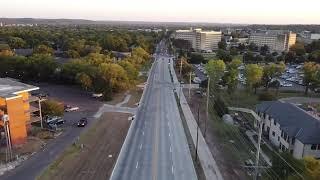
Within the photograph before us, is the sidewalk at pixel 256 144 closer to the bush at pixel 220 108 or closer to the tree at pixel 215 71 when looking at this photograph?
the bush at pixel 220 108

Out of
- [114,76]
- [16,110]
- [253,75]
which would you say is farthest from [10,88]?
[253,75]

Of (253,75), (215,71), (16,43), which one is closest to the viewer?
(253,75)

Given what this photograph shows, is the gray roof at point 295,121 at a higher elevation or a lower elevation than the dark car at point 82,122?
higher

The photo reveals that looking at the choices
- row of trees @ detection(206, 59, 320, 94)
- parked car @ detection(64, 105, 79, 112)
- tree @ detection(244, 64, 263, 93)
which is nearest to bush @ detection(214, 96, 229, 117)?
row of trees @ detection(206, 59, 320, 94)

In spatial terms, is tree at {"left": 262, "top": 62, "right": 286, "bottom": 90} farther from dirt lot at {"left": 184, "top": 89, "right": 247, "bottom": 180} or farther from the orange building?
the orange building

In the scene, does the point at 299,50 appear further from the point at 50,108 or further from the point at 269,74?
the point at 50,108

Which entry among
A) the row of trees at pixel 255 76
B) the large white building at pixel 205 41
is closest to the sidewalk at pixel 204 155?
the row of trees at pixel 255 76

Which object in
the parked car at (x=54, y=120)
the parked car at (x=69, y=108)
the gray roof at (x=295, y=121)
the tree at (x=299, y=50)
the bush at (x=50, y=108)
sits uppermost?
the tree at (x=299, y=50)
